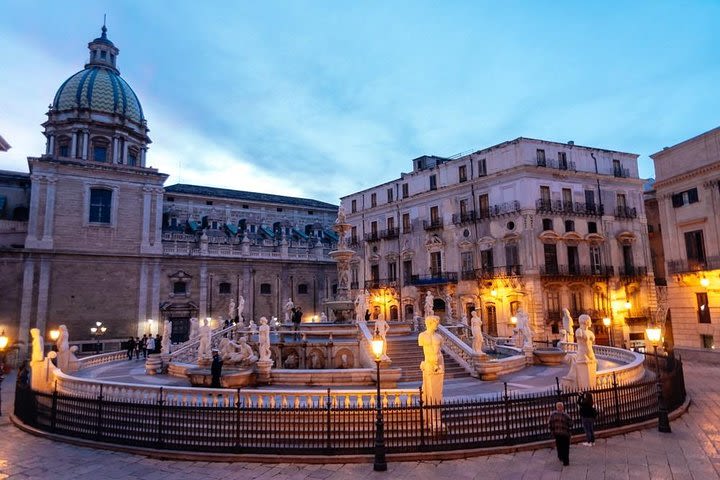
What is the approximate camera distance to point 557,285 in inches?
1264

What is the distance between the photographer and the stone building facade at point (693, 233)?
24.5 metres

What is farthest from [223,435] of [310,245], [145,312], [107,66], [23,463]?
[107,66]

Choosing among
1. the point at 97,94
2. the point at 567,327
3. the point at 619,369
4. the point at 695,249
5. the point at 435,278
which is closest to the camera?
the point at 619,369

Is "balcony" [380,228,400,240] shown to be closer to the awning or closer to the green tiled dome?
the awning

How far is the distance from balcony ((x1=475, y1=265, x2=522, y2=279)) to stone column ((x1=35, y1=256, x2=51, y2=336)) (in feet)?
104

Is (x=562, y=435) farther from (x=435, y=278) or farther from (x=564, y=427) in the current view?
(x=435, y=278)

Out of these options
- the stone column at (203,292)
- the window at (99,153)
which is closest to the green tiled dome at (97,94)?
the window at (99,153)

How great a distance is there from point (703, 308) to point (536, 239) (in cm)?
1016

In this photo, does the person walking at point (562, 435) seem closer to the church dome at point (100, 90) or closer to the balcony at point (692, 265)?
the balcony at point (692, 265)

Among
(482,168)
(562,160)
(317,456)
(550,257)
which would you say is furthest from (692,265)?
(317,456)

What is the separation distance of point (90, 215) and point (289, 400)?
106 ft

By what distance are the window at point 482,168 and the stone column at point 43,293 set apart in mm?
32986

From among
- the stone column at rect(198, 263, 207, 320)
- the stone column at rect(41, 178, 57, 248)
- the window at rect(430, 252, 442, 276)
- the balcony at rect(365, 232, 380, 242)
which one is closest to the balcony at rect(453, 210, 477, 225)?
the window at rect(430, 252, 442, 276)

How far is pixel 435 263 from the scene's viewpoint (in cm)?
3853
